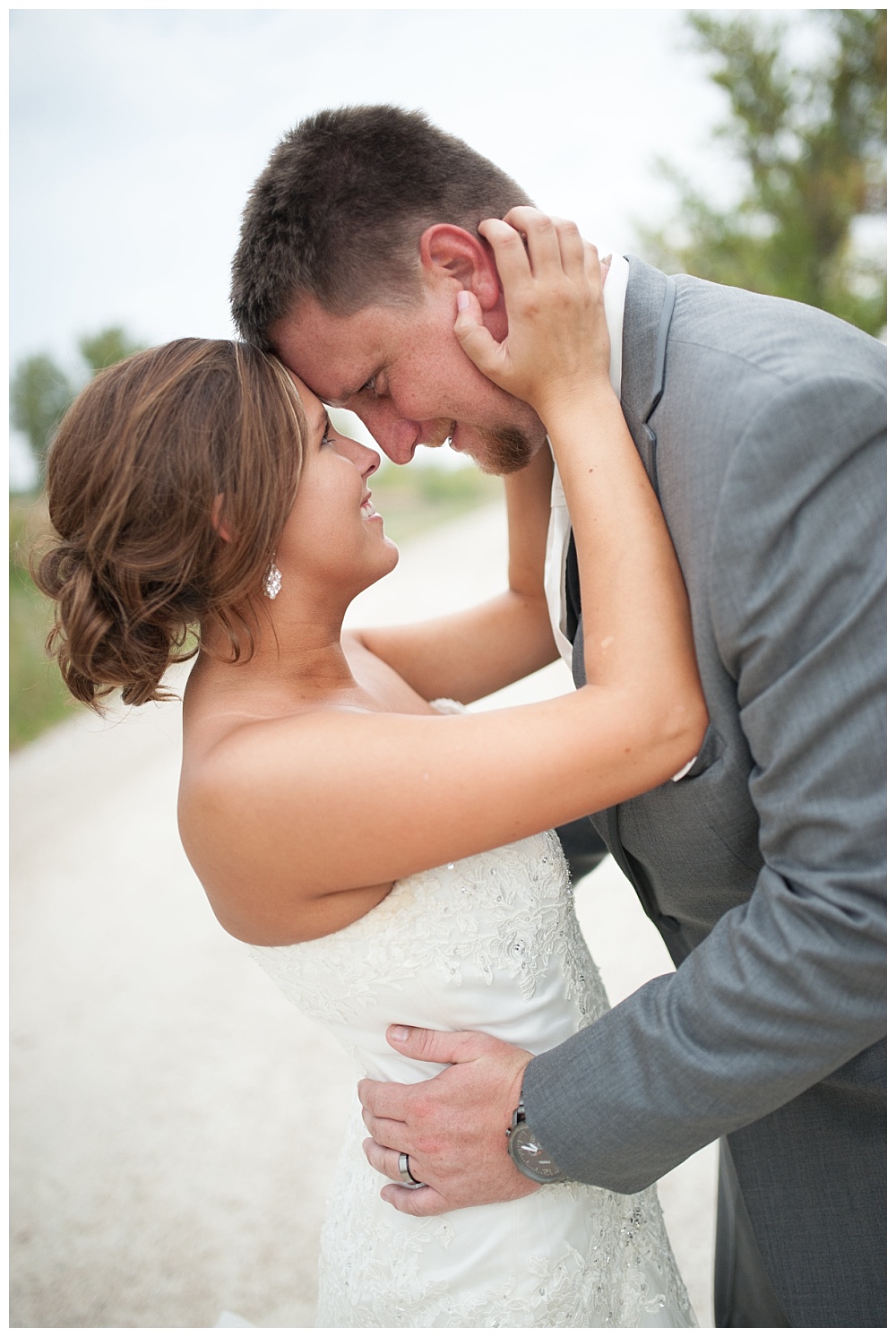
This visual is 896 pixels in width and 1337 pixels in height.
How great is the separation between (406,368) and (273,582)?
46 cm

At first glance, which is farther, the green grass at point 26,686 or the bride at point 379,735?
the green grass at point 26,686

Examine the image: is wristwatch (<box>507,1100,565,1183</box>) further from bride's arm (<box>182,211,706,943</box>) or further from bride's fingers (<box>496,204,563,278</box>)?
bride's fingers (<box>496,204,563,278</box>)

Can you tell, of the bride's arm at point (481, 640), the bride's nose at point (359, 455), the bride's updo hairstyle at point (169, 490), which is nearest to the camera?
the bride's updo hairstyle at point (169, 490)

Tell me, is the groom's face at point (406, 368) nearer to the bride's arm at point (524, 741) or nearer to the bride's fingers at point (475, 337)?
the bride's fingers at point (475, 337)

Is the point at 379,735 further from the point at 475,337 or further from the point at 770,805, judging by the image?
the point at 475,337

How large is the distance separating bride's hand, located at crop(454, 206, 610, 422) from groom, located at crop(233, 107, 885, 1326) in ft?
0.18

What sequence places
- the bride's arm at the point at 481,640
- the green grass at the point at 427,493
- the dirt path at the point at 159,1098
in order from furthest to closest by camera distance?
the green grass at the point at 427,493, the dirt path at the point at 159,1098, the bride's arm at the point at 481,640

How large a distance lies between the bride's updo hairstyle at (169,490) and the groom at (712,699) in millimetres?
202

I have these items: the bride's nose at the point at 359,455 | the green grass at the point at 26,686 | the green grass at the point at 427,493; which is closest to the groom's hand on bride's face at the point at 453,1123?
A: the bride's nose at the point at 359,455

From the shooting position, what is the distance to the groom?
1264mm

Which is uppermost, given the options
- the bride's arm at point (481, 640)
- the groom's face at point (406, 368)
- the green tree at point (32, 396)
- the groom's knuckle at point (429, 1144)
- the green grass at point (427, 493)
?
the groom's face at point (406, 368)

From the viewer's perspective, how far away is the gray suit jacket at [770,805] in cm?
126

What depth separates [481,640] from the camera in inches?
94.1

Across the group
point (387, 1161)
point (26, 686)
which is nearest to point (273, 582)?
point (387, 1161)
